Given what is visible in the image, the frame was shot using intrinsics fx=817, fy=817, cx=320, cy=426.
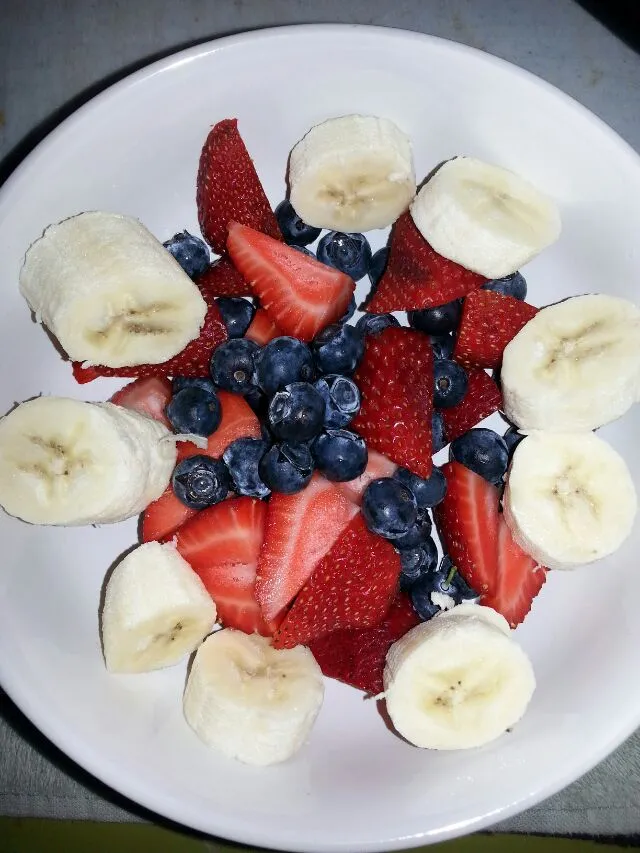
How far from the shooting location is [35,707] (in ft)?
4.12

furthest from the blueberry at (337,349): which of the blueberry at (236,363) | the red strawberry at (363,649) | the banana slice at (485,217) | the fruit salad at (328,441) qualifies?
the red strawberry at (363,649)

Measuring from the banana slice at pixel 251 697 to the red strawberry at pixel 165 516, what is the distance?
0.20 m

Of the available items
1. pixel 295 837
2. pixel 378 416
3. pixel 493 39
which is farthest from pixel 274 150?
pixel 295 837

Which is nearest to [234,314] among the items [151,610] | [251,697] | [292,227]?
[292,227]

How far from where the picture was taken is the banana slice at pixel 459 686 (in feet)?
4.18

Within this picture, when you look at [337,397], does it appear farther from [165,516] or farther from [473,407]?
[165,516]

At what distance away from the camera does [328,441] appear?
130 centimetres

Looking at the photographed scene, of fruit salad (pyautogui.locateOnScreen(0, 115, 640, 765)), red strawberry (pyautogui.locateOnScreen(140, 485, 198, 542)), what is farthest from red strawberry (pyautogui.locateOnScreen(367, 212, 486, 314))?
red strawberry (pyautogui.locateOnScreen(140, 485, 198, 542))

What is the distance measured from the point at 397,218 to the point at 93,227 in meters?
0.53

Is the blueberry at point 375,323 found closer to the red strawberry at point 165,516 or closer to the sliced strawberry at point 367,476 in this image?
the sliced strawberry at point 367,476

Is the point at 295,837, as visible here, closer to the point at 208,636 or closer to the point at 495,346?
the point at 208,636

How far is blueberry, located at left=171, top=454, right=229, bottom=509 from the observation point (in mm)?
1355

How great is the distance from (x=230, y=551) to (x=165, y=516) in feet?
0.44

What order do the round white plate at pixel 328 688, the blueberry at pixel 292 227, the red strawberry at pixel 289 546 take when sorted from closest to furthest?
the round white plate at pixel 328 688 < the red strawberry at pixel 289 546 < the blueberry at pixel 292 227
